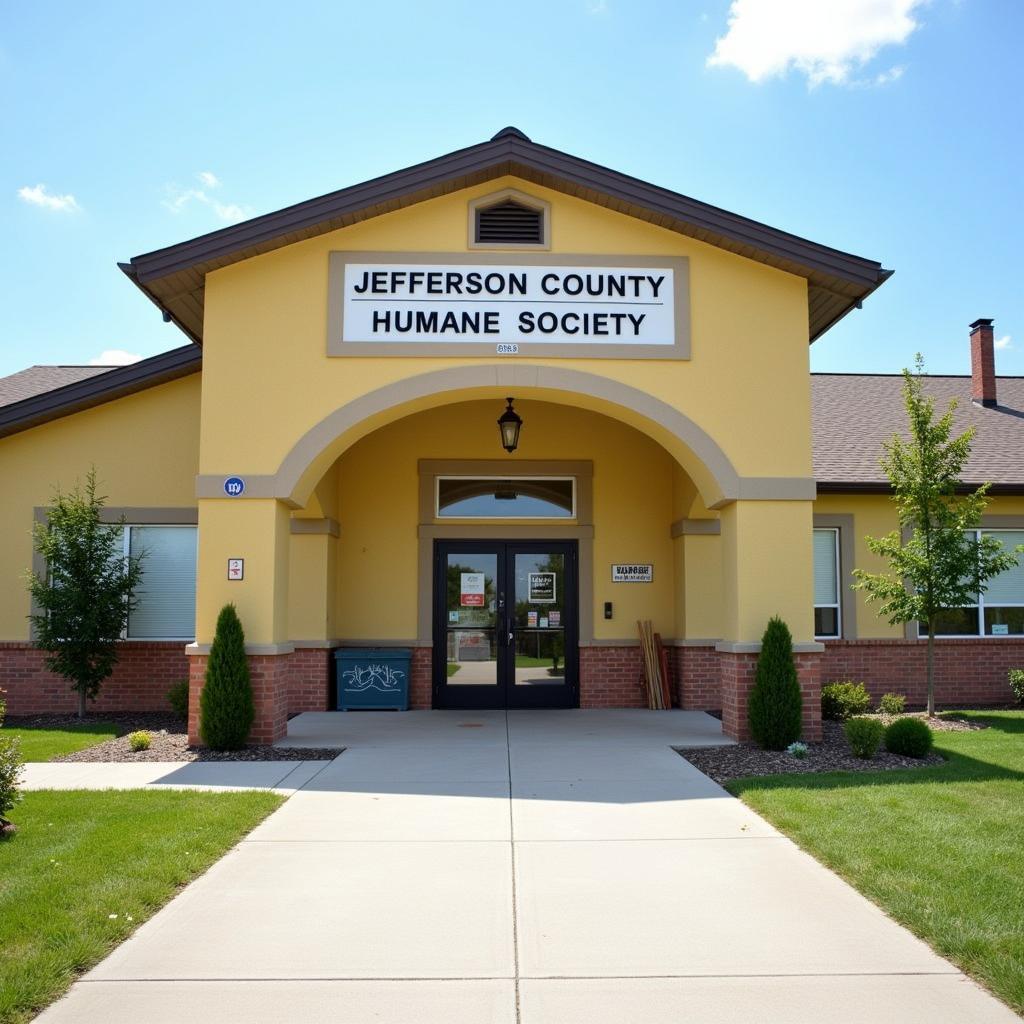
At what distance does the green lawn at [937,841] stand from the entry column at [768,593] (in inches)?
64.9

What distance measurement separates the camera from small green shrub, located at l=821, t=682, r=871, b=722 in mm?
12984

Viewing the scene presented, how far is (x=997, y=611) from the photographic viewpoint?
15.5 m

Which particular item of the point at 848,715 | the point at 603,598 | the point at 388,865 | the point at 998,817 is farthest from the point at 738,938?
the point at 603,598

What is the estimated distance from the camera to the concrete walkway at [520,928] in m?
4.30

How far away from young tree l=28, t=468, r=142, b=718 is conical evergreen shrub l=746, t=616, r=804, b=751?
834 cm

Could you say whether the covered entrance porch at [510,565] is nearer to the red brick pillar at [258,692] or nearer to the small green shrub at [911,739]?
the red brick pillar at [258,692]

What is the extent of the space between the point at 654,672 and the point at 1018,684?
5.50 metres

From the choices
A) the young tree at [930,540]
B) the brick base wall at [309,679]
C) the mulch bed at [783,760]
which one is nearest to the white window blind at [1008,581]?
the young tree at [930,540]

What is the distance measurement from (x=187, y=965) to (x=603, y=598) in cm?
1029

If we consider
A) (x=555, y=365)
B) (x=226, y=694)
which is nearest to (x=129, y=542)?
(x=226, y=694)

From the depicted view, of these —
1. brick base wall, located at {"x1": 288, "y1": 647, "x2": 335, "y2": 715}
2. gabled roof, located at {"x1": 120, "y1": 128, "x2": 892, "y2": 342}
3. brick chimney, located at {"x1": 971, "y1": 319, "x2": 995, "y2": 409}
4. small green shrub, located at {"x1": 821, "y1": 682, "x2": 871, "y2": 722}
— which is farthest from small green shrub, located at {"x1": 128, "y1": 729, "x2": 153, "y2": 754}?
brick chimney, located at {"x1": 971, "y1": 319, "x2": 995, "y2": 409}

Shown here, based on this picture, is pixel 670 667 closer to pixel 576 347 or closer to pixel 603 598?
pixel 603 598

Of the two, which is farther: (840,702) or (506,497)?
(506,497)

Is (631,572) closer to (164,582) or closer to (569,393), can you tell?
(569,393)
